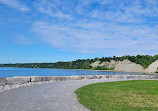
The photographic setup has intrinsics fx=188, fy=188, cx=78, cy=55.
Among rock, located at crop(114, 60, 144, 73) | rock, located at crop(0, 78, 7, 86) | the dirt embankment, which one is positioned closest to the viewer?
rock, located at crop(0, 78, 7, 86)

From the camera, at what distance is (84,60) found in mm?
136000

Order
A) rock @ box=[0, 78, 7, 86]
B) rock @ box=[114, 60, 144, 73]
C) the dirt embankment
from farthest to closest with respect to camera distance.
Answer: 1. rock @ box=[114, 60, 144, 73]
2. the dirt embankment
3. rock @ box=[0, 78, 7, 86]

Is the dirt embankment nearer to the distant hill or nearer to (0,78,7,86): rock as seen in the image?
the distant hill

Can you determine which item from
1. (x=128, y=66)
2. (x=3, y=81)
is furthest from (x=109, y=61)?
(x=3, y=81)

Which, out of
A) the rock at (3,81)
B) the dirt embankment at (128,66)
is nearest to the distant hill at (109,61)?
the dirt embankment at (128,66)

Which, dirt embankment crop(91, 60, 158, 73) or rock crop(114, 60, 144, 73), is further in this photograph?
rock crop(114, 60, 144, 73)

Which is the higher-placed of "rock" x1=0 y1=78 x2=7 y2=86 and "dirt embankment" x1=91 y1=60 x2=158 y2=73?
"dirt embankment" x1=91 y1=60 x2=158 y2=73

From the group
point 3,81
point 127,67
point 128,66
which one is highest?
point 128,66

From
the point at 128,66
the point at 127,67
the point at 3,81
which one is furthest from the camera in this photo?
the point at 128,66

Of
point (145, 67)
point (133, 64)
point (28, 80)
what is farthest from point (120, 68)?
point (28, 80)

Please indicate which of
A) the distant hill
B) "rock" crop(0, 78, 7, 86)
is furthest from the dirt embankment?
"rock" crop(0, 78, 7, 86)

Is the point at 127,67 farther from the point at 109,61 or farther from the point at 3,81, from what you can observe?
the point at 3,81

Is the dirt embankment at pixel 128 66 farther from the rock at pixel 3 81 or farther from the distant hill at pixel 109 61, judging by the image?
the rock at pixel 3 81

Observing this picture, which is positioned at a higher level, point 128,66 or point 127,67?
point 128,66
